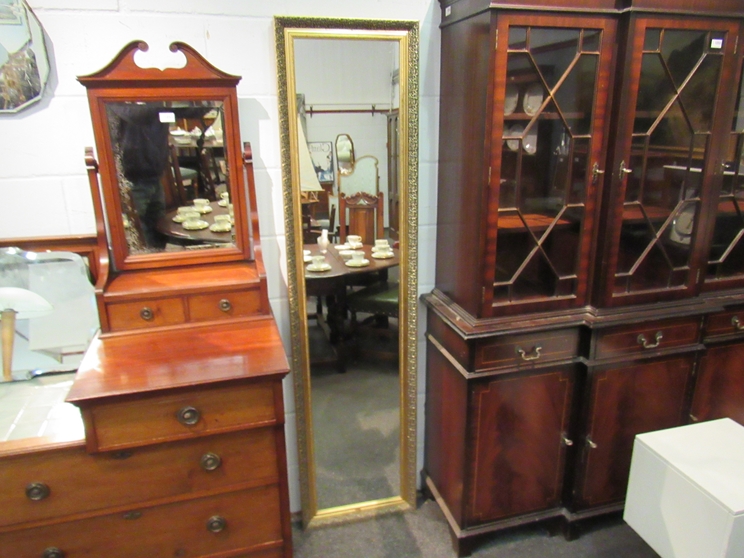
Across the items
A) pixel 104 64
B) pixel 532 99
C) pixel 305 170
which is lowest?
pixel 305 170

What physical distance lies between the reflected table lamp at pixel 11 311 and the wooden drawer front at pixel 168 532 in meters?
0.51

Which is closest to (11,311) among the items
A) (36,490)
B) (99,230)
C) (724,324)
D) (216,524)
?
(99,230)

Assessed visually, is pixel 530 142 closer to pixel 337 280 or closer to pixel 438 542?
Answer: pixel 337 280

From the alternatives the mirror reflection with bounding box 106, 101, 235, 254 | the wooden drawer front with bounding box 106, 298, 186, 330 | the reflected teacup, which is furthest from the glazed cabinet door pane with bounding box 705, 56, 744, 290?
the wooden drawer front with bounding box 106, 298, 186, 330

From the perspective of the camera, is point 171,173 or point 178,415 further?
point 171,173

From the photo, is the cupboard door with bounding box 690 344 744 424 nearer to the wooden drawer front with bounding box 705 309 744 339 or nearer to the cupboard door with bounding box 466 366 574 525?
the wooden drawer front with bounding box 705 309 744 339

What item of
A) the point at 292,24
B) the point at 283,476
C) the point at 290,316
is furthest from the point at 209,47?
the point at 283,476

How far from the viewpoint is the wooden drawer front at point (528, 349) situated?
1592 millimetres

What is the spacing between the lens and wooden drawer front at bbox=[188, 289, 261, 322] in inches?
57.7

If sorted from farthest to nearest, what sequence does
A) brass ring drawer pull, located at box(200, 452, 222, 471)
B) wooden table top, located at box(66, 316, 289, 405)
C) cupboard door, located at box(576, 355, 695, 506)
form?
cupboard door, located at box(576, 355, 695, 506)
brass ring drawer pull, located at box(200, 452, 222, 471)
wooden table top, located at box(66, 316, 289, 405)

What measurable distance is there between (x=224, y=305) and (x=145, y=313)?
21cm

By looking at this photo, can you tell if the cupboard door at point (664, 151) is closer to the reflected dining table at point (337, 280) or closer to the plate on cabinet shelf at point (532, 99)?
the plate on cabinet shelf at point (532, 99)

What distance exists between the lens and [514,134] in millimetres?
1489

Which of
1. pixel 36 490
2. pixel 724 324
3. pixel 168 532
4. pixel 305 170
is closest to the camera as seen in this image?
pixel 36 490
